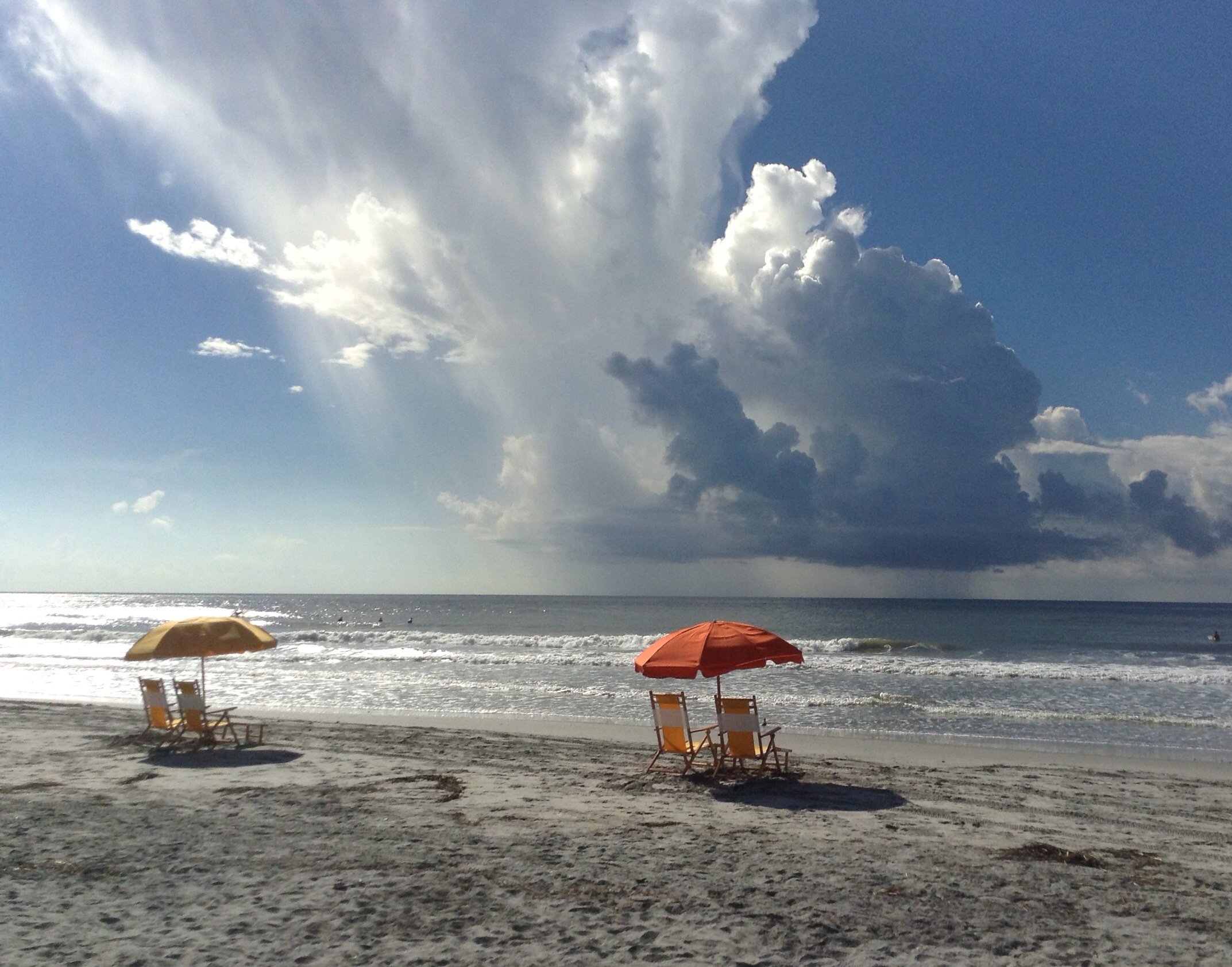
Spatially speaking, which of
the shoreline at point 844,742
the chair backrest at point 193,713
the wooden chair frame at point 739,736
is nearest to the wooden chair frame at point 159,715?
the chair backrest at point 193,713

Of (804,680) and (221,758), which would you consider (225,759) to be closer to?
(221,758)

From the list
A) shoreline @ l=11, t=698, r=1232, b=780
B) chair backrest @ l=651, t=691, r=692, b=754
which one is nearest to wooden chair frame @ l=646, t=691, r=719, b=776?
chair backrest @ l=651, t=691, r=692, b=754

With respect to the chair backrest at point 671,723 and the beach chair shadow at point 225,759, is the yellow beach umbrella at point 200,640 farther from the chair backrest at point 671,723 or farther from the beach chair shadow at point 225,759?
the chair backrest at point 671,723

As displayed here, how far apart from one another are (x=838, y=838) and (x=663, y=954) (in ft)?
10.3

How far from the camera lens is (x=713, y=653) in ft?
30.4

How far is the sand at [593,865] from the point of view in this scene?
15.7ft

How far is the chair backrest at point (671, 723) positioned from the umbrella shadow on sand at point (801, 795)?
0.43 meters

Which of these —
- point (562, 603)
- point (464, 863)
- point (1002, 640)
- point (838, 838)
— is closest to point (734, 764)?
point (838, 838)

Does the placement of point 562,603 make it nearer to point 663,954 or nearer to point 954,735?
point 954,735

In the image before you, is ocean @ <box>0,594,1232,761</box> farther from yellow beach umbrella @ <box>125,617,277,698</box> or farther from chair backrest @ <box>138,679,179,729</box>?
yellow beach umbrella @ <box>125,617,277,698</box>

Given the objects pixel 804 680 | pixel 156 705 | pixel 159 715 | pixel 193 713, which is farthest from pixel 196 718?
pixel 804 680

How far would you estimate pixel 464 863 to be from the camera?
20.5ft

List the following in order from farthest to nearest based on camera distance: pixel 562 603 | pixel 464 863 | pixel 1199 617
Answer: pixel 562 603 → pixel 1199 617 → pixel 464 863

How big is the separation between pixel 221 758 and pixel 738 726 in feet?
23.8
